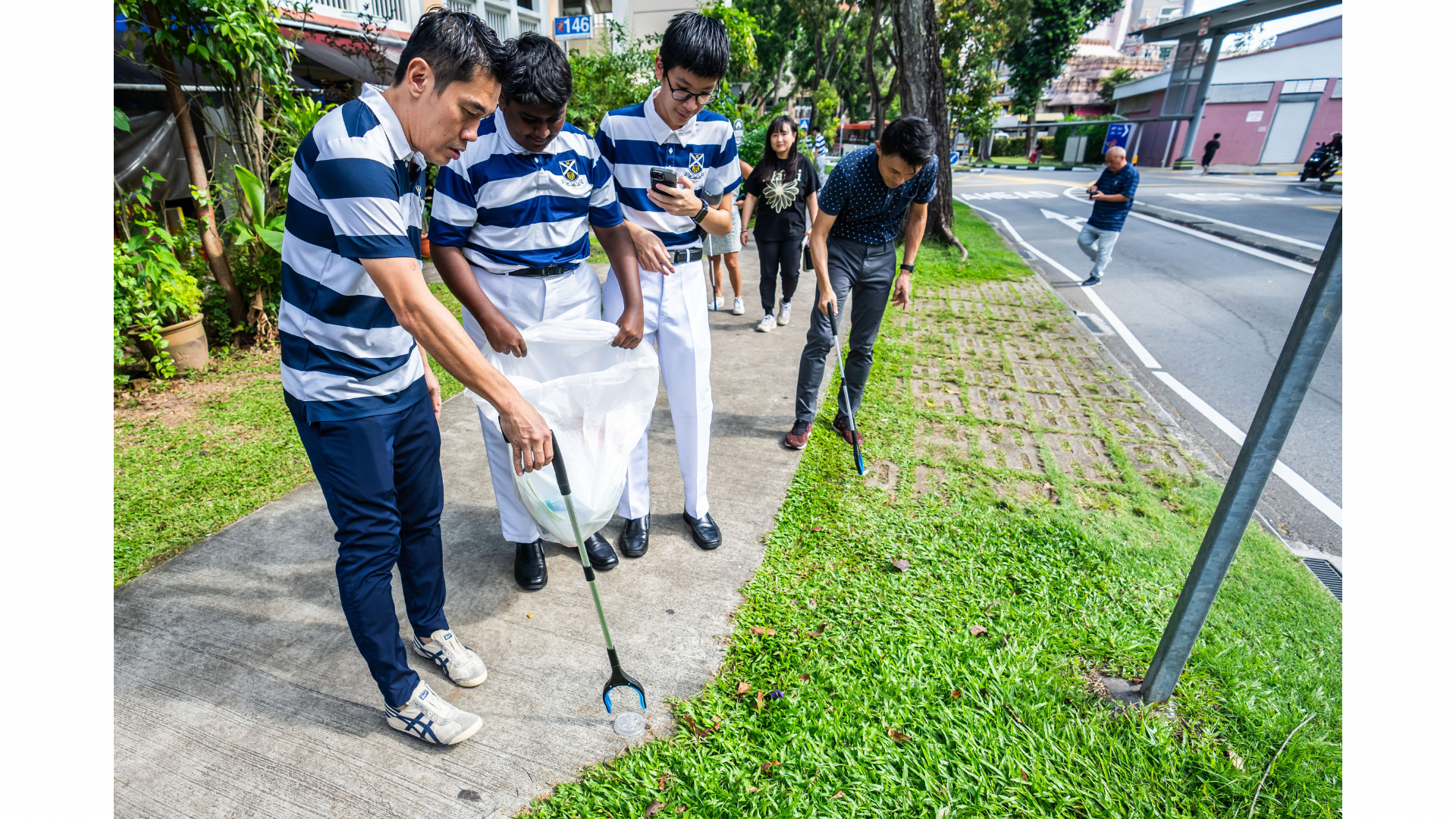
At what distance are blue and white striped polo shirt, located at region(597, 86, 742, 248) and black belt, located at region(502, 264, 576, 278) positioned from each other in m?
0.38

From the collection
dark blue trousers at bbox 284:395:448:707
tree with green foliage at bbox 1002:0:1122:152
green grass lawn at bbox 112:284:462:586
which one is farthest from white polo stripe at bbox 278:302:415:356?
tree with green foliage at bbox 1002:0:1122:152

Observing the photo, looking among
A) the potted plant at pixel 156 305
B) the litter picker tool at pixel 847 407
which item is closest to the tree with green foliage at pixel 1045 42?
the litter picker tool at pixel 847 407

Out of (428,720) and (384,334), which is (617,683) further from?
(384,334)

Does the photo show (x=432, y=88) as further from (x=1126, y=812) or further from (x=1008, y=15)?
(x=1008, y=15)

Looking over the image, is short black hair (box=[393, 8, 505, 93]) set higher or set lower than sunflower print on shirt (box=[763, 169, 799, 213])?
higher

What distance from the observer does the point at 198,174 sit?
503cm

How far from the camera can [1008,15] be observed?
1241 inches

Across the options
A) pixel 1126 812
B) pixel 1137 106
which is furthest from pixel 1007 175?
pixel 1126 812

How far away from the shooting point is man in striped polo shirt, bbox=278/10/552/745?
1630 millimetres

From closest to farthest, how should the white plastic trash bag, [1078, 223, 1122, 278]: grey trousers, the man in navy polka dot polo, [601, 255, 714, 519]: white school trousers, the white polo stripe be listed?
the white polo stripe
the white plastic trash bag
[601, 255, 714, 519]: white school trousers
the man in navy polka dot polo
[1078, 223, 1122, 278]: grey trousers

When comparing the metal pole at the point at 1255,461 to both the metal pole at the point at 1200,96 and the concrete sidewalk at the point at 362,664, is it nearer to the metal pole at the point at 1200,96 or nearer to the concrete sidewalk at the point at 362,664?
the concrete sidewalk at the point at 362,664

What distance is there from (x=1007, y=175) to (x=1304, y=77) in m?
17.0

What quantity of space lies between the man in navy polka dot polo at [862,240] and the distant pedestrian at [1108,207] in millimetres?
6161

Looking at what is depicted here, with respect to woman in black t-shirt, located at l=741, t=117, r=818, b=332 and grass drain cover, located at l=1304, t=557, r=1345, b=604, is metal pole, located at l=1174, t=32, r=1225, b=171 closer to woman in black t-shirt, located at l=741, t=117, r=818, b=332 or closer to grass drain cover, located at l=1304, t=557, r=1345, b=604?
woman in black t-shirt, located at l=741, t=117, r=818, b=332
